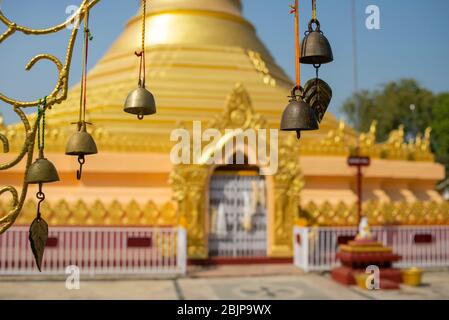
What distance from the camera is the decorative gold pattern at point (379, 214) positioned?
12250 millimetres

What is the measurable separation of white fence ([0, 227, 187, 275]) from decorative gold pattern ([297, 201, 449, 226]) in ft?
10.4

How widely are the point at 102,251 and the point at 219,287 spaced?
2.86m

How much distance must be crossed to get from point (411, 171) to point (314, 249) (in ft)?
16.6

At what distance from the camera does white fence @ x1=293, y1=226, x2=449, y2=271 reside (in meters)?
11.6

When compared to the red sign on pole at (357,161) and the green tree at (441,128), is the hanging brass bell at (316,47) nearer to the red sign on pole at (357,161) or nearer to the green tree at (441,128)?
the red sign on pole at (357,161)

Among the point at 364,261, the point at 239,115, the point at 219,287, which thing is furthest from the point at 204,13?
the point at 219,287

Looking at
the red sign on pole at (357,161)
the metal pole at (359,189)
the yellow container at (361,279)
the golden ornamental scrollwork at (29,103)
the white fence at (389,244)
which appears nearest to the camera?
the golden ornamental scrollwork at (29,103)

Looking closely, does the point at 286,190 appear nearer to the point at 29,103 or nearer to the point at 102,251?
the point at 102,251

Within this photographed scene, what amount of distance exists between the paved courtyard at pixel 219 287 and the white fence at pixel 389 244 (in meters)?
0.52

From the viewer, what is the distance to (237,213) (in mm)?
12156

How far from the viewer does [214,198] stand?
1219cm

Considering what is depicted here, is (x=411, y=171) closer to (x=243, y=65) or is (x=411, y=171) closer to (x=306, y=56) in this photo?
(x=243, y=65)

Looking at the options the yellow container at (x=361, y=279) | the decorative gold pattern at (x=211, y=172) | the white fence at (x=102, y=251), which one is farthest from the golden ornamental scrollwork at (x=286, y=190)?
the white fence at (x=102, y=251)

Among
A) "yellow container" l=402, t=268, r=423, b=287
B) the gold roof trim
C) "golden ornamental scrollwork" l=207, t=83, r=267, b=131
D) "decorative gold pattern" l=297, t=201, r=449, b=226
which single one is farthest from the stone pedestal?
the gold roof trim
